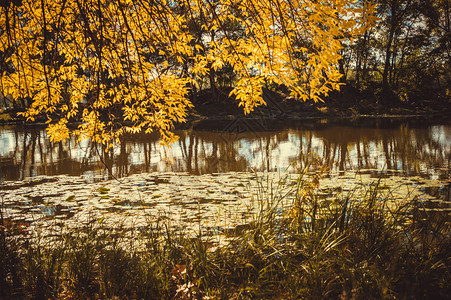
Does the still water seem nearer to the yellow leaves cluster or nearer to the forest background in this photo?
the forest background

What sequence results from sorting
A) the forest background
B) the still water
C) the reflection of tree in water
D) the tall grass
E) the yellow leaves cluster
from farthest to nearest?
the still water
the reflection of tree in water
the forest background
the yellow leaves cluster
the tall grass

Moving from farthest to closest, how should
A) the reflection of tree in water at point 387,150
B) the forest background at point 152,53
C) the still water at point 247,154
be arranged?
the still water at point 247,154 → the reflection of tree in water at point 387,150 → the forest background at point 152,53

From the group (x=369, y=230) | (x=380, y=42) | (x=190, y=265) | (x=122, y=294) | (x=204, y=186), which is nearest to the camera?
(x=122, y=294)

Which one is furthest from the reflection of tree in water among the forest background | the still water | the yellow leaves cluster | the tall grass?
the tall grass

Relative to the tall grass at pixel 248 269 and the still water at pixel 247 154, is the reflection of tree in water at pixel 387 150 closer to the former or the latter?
the still water at pixel 247 154

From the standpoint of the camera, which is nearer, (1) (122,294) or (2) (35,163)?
(1) (122,294)

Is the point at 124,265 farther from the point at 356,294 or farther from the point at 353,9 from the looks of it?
the point at 353,9

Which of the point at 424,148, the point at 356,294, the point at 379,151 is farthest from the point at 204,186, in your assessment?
the point at 424,148

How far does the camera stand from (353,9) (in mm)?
3545

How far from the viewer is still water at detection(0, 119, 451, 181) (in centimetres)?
883

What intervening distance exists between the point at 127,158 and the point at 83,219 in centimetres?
609

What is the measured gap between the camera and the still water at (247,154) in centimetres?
883

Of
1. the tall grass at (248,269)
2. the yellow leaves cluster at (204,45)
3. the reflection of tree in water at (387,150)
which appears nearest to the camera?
the tall grass at (248,269)

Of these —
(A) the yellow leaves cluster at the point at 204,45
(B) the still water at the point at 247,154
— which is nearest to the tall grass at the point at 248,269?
(A) the yellow leaves cluster at the point at 204,45
